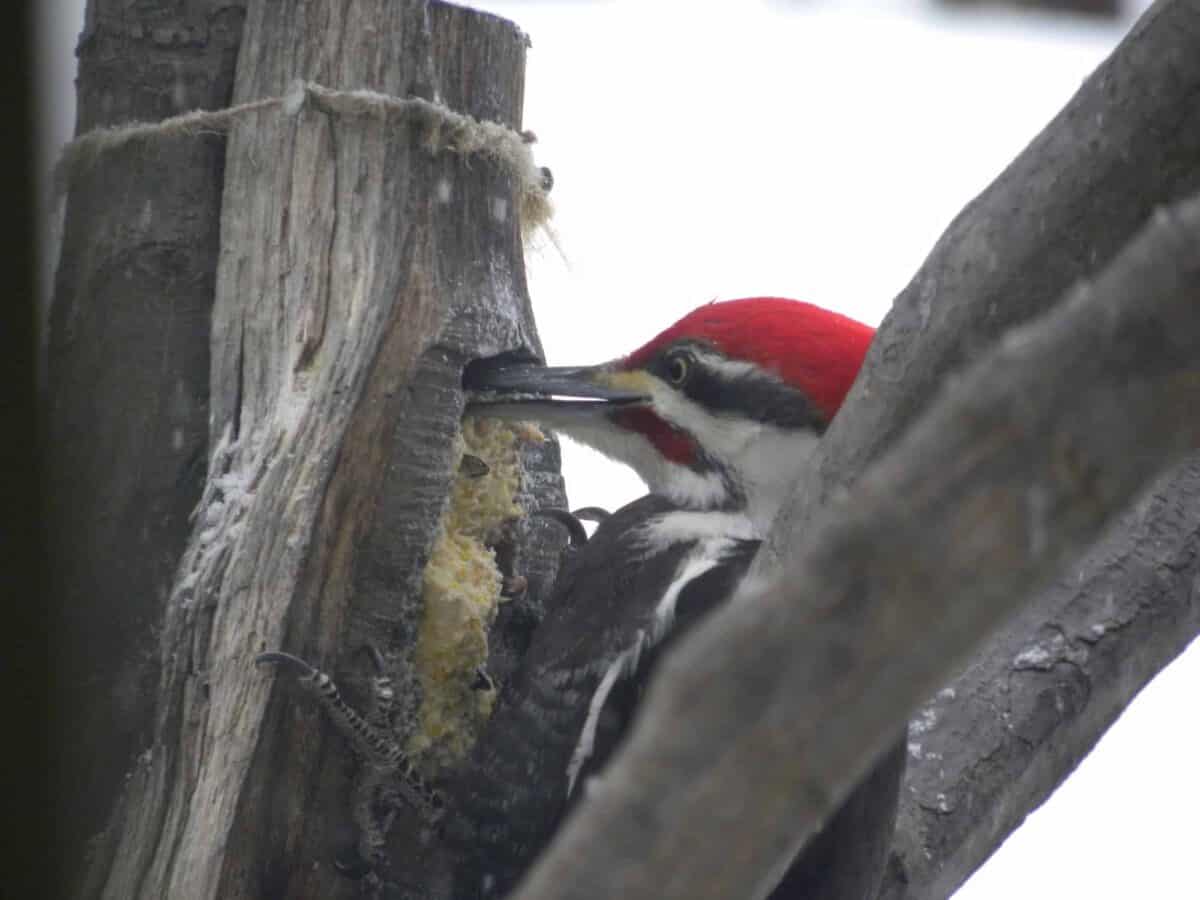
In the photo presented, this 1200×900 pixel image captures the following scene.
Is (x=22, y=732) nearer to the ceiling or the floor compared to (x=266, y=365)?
nearer to the floor

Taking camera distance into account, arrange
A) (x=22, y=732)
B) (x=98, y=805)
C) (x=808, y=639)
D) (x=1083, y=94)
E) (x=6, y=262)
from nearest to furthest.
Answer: (x=808, y=639), (x=6, y=262), (x=1083, y=94), (x=22, y=732), (x=98, y=805)

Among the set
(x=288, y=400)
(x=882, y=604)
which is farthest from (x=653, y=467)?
(x=882, y=604)

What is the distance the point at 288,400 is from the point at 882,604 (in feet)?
4.80

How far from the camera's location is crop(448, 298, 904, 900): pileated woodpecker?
233cm

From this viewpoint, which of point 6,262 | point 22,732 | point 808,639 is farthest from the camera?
point 22,732

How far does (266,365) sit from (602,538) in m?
0.57

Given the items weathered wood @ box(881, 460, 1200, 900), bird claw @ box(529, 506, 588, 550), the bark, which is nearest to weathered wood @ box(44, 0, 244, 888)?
the bark

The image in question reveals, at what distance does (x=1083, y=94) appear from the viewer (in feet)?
5.87

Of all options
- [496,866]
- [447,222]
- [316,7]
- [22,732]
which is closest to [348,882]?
[496,866]

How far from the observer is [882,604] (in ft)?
3.33

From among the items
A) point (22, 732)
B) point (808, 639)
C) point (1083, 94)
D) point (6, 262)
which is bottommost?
point (22, 732)

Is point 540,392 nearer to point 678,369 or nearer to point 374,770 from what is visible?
point 678,369

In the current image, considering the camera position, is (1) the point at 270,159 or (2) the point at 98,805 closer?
(2) the point at 98,805

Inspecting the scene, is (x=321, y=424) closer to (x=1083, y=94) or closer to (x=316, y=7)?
(x=316, y=7)
